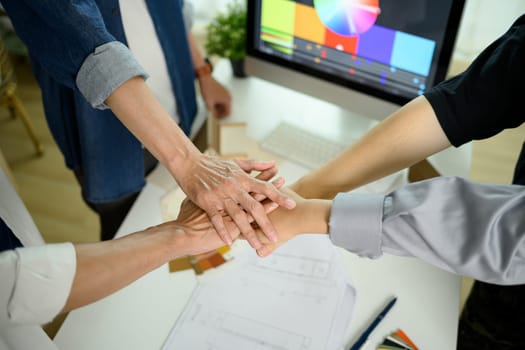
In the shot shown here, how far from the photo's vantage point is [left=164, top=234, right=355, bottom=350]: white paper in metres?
0.92

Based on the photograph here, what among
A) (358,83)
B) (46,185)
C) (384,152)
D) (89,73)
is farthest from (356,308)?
(46,185)

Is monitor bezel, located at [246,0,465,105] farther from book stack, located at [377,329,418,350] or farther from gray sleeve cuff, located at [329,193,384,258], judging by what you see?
book stack, located at [377,329,418,350]

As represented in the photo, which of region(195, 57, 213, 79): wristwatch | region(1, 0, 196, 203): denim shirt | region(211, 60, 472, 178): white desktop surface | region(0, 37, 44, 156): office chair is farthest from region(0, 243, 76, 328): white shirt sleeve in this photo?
region(0, 37, 44, 156): office chair

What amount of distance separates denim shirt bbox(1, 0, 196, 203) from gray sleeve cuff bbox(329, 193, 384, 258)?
18.8 inches

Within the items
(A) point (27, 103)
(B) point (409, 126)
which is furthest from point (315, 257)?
(A) point (27, 103)

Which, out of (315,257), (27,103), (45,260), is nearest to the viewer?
(45,260)

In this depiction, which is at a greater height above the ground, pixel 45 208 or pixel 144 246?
pixel 144 246

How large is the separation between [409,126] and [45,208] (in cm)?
182

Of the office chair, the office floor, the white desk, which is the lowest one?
the office floor

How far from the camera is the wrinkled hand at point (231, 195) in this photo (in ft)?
3.33

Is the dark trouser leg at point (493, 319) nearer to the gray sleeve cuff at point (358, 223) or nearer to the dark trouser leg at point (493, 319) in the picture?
the dark trouser leg at point (493, 319)

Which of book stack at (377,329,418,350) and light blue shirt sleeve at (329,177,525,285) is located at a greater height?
light blue shirt sleeve at (329,177,525,285)

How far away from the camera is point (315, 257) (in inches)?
42.2

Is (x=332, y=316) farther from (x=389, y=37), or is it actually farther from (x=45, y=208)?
(x=45, y=208)
